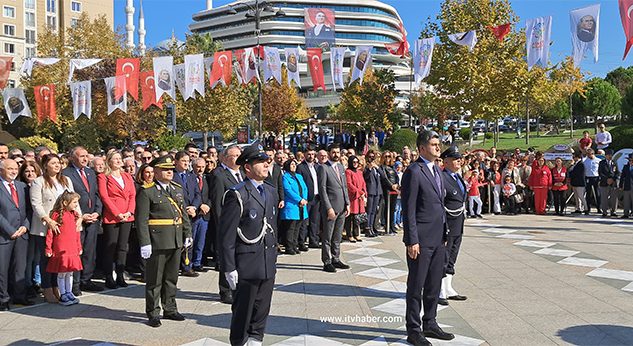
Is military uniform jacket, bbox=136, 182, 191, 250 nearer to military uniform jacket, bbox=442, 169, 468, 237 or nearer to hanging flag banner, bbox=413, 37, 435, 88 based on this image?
military uniform jacket, bbox=442, 169, 468, 237

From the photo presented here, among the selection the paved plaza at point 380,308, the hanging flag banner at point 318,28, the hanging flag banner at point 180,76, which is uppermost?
the hanging flag banner at point 318,28

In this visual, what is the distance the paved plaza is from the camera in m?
5.39

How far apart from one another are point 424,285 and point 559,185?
39.5 feet

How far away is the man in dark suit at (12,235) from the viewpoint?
666 cm

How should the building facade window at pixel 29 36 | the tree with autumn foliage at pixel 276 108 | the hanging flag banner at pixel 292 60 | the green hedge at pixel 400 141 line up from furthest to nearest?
the building facade window at pixel 29 36 < the tree with autumn foliage at pixel 276 108 < the green hedge at pixel 400 141 < the hanging flag banner at pixel 292 60

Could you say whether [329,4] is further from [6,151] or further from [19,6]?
[6,151]

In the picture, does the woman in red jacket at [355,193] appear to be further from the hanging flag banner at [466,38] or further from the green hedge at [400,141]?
the green hedge at [400,141]

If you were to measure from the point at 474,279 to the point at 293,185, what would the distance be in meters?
3.75

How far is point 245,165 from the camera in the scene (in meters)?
4.51

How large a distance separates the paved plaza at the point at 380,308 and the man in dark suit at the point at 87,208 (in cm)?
39

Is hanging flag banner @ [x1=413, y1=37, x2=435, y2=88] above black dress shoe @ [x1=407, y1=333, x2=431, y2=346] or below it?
above

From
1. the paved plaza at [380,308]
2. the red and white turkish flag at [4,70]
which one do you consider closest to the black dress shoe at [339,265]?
the paved plaza at [380,308]

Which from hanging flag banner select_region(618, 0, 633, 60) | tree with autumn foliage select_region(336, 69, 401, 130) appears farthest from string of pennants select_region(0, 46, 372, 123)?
tree with autumn foliage select_region(336, 69, 401, 130)

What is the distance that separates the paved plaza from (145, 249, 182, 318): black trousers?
203 mm
